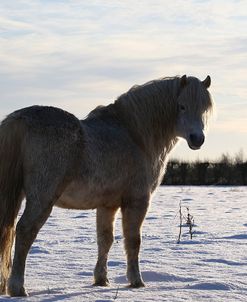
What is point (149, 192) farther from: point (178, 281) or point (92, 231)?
point (92, 231)

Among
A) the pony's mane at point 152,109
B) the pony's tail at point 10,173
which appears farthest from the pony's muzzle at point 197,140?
the pony's tail at point 10,173

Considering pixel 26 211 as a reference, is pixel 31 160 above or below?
above

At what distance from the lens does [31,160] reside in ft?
16.0

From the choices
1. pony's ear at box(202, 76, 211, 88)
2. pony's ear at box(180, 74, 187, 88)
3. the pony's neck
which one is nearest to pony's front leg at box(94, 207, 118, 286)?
the pony's neck

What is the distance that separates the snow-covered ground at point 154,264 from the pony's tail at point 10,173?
591 mm

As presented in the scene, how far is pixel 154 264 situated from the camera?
6.59 metres

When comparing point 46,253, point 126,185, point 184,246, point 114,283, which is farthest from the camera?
point 184,246

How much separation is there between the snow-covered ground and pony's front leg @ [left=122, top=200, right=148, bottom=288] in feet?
A: 0.47

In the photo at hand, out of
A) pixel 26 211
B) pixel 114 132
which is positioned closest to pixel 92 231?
pixel 114 132

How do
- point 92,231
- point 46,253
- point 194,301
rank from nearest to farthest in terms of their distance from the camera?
point 194,301, point 46,253, point 92,231

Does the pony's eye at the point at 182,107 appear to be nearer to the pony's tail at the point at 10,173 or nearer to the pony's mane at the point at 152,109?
the pony's mane at the point at 152,109

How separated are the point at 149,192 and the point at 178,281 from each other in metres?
0.83

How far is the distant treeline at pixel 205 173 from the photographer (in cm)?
3083

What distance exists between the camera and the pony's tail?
16.1 ft
